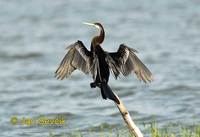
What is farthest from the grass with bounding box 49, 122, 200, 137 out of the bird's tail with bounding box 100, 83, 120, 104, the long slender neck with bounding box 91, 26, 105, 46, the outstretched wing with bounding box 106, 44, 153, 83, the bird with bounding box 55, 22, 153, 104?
the long slender neck with bounding box 91, 26, 105, 46

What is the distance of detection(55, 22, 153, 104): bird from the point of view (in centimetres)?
837

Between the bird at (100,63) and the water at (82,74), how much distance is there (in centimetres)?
333

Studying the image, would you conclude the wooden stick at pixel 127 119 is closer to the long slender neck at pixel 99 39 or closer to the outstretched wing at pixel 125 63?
the outstretched wing at pixel 125 63

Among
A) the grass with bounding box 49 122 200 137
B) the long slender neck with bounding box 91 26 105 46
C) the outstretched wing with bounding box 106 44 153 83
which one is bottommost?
the grass with bounding box 49 122 200 137

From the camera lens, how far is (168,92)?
1545 cm

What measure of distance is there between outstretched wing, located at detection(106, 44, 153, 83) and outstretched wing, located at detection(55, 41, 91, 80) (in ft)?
0.84

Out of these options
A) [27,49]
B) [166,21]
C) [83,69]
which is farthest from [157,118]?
[166,21]

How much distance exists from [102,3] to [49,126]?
474 inches

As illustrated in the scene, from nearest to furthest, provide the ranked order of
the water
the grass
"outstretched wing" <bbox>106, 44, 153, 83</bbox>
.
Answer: "outstretched wing" <bbox>106, 44, 153, 83</bbox>, the grass, the water

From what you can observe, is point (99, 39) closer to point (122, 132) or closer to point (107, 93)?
point (107, 93)

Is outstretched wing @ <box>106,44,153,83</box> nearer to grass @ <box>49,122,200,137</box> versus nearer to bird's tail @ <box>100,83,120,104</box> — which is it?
bird's tail @ <box>100,83,120,104</box>

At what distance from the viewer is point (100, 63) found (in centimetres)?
845

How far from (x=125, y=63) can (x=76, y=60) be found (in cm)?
54

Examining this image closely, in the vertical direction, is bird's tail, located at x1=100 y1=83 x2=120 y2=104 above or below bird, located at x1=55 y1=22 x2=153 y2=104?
below
